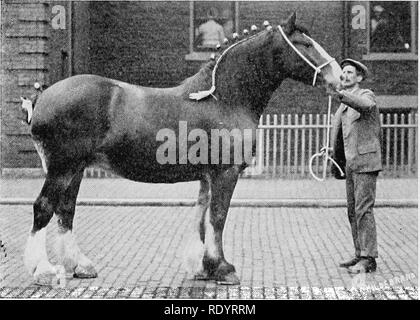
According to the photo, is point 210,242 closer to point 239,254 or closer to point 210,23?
point 239,254

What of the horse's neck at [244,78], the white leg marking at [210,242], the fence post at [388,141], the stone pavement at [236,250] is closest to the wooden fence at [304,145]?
the fence post at [388,141]

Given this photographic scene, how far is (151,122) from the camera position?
619 centimetres

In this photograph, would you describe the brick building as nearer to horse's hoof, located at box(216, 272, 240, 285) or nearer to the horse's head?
the horse's head

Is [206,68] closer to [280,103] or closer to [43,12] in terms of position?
[43,12]

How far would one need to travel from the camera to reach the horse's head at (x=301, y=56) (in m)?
6.22

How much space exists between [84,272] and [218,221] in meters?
1.26

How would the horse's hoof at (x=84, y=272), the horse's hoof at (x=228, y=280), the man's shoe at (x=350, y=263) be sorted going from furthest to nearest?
the man's shoe at (x=350, y=263), the horse's hoof at (x=84, y=272), the horse's hoof at (x=228, y=280)

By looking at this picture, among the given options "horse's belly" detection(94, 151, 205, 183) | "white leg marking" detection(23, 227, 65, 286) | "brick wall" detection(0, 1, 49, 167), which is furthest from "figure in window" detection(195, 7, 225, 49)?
"white leg marking" detection(23, 227, 65, 286)

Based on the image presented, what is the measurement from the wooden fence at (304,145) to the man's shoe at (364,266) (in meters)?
9.22

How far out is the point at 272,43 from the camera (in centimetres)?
627

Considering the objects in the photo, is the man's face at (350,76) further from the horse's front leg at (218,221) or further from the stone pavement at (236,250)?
the stone pavement at (236,250)

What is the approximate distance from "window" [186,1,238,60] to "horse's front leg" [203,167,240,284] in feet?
39.2

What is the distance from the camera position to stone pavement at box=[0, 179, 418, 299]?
6.04 metres

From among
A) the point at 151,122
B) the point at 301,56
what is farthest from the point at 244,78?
the point at 151,122
